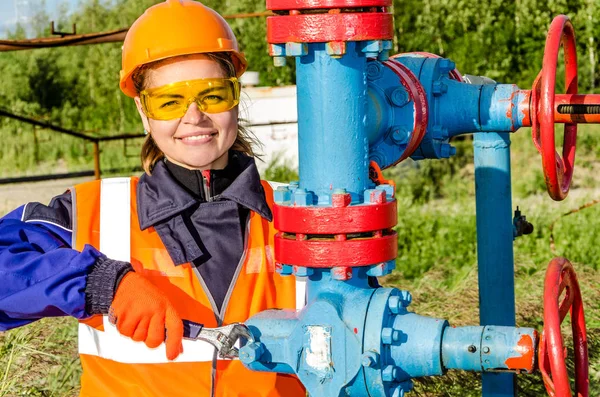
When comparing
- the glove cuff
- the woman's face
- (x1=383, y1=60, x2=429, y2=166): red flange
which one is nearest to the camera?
the glove cuff

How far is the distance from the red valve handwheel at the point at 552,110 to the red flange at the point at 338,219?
1.26ft

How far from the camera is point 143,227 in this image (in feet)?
7.55

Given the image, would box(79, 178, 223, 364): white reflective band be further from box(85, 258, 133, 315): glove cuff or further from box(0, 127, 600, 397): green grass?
box(0, 127, 600, 397): green grass

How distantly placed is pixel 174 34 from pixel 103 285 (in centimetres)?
63

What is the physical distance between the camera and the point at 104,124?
11852 millimetres

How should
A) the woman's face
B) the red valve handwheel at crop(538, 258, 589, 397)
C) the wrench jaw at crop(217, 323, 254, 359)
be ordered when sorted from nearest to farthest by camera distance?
1. the red valve handwheel at crop(538, 258, 589, 397)
2. the wrench jaw at crop(217, 323, 254, 359)
3. the woman's face

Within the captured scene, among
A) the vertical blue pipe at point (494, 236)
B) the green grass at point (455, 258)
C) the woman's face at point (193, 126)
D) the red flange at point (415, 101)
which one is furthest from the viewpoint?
the green grass at point (455, 258)

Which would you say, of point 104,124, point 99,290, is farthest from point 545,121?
point 104,124

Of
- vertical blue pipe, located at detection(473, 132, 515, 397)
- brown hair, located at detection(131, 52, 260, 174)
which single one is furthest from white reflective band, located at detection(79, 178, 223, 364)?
vertical blue pipe, located at detection(473, 132, 515, 397)

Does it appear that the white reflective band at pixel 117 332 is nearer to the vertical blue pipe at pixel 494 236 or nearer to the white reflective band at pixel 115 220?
the white reflective band at pixel 115 220

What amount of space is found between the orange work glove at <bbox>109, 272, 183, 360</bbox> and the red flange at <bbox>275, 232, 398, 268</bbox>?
316mm

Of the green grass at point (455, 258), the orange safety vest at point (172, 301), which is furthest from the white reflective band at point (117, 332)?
the green grass at point (455, 258)

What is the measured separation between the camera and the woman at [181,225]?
2.26 metres

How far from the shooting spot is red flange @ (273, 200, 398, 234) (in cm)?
168
